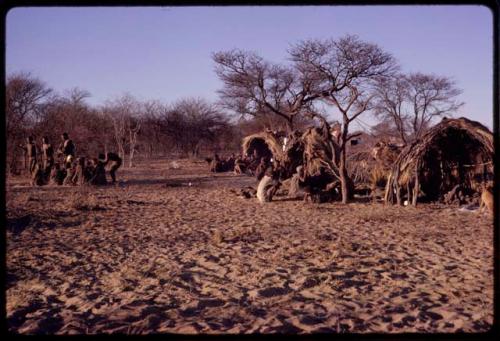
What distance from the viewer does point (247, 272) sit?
6391 millimetres

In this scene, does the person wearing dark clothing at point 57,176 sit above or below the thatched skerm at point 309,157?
below

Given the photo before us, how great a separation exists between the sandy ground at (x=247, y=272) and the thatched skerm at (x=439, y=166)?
209 centimetres

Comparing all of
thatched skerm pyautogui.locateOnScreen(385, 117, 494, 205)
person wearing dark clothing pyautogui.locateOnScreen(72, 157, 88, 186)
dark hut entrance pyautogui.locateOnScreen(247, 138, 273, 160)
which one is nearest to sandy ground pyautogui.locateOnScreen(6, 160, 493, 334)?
thatched skerm pyautogui.locateOnScreen(385, 117, 494, 205)

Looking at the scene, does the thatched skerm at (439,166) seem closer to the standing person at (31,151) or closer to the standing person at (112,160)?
the standing person at (112,160)

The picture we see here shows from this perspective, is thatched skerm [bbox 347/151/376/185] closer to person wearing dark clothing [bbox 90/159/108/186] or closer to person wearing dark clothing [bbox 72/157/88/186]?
person wearing dark clothing [bbox 90/159/108/186]

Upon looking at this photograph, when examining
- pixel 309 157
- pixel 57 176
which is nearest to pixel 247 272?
pixel 309 157

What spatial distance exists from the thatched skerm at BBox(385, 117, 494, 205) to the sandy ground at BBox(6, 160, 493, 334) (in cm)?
209

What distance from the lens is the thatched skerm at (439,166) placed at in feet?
44.4

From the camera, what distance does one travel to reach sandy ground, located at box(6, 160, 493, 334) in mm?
4625

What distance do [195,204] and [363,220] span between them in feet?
17.8

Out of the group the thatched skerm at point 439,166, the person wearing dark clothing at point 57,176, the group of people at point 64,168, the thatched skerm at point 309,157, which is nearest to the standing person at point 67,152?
the group of people at point 64,168

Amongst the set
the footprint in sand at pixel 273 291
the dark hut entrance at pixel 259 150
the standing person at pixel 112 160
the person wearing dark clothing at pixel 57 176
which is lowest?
the footprint in sand at pixel 273 291

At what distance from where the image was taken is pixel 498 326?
13.5 feet

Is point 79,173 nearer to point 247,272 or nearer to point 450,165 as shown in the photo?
point 450,165
